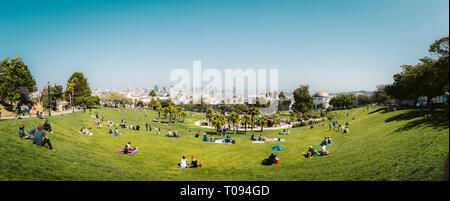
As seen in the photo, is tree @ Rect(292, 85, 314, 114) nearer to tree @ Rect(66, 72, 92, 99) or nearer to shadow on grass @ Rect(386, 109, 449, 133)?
shadow on grass @ Rect(386, 109, 449, 133)

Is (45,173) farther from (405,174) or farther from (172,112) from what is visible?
(172,112)

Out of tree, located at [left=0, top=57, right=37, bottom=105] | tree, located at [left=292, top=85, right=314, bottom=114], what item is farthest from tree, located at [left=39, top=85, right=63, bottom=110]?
tree, located at [left=292, top=85, right=314, bottom=114]

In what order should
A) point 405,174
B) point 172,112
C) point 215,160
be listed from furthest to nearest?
point 172,112 < point 215,160 < point 405,174

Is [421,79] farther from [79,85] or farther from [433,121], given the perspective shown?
[79,85]

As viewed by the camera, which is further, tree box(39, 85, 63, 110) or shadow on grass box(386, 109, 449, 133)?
tree box(39, 85, 63, 110)

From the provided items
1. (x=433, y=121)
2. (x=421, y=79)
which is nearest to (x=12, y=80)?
(x=433, y=121)

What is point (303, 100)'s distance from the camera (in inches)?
3319

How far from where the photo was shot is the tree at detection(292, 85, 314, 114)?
7964cm

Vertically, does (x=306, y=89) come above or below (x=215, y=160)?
above

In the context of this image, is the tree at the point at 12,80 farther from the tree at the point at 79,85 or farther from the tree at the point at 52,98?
the tree at the point at 79,85

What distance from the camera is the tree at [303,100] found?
79.6m
